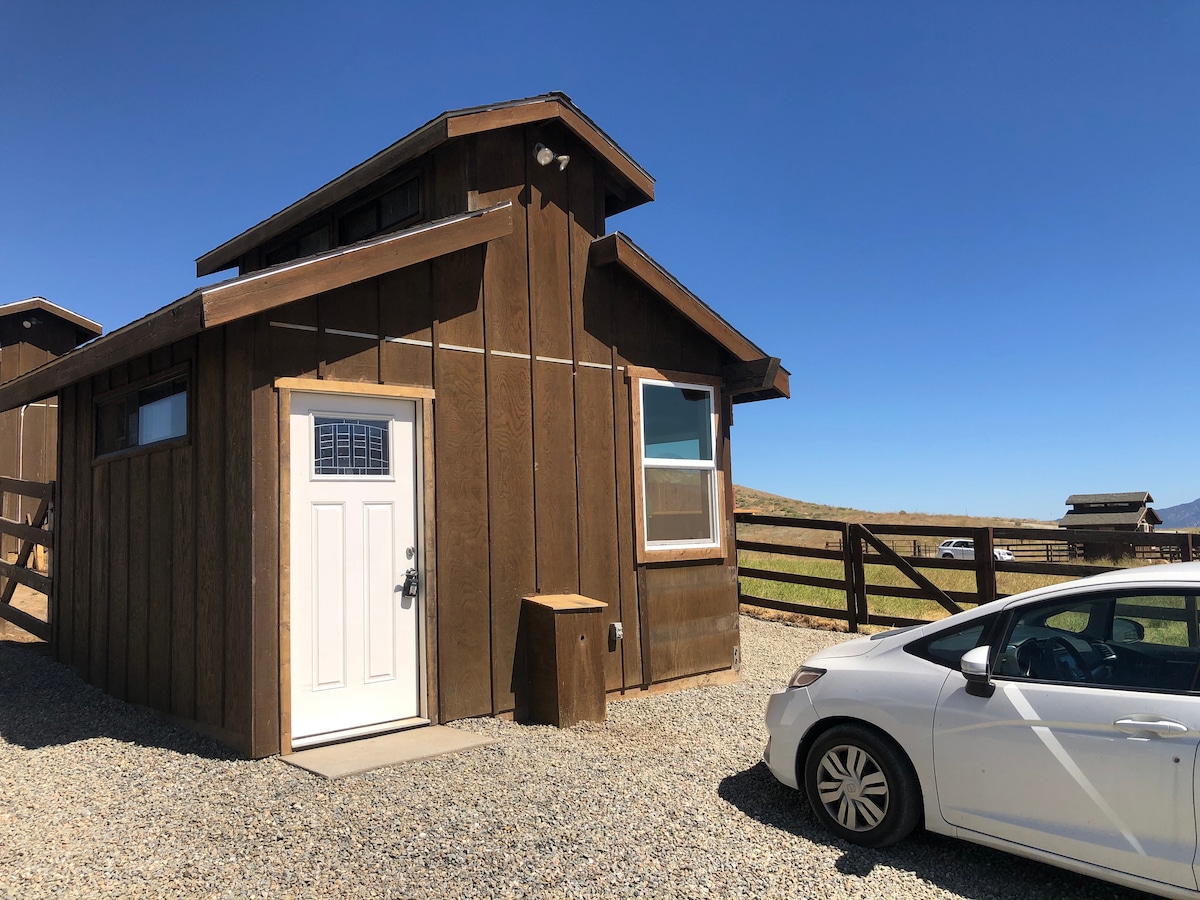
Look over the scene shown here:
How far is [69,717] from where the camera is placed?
6730 mm

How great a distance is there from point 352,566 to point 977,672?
4263 mm

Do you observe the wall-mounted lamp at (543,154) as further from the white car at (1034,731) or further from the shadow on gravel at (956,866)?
the shadow on gravel at (956,866)

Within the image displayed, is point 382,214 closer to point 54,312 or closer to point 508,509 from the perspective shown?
point 508,509

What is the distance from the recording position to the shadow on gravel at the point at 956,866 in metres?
3.92

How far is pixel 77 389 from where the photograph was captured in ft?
27.3

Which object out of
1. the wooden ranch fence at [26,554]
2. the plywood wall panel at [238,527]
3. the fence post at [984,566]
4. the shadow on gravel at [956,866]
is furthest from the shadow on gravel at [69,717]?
the fence post at [984,566]

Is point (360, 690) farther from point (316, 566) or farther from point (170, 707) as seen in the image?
point (170, 707)

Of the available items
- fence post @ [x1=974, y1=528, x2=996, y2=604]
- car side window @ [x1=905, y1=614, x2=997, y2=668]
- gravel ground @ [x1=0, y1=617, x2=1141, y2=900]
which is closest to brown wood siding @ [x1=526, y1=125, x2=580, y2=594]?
gravel ground @ [x1=0, y1=617, x2=1141, y2=900]

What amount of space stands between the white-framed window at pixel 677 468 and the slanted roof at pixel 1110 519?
35211 millimetres

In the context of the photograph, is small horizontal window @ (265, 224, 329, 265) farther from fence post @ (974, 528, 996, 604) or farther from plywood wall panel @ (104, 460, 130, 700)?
fence post @ (974, 528, 996, 604)

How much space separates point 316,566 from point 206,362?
175 centimetres

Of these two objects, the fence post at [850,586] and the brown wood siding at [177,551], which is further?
the fence post at [850,586]

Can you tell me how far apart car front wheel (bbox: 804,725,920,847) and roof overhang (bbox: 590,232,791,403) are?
4.64 m

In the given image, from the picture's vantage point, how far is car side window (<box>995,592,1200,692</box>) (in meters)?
3.73
